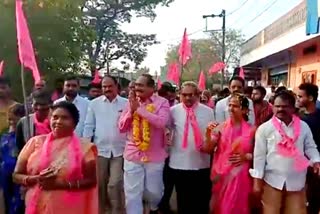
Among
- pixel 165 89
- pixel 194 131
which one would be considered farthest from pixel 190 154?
pixel 165 89

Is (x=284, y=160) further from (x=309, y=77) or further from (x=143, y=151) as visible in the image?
(x=309, y=77)

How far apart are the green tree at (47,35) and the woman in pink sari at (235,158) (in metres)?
11.2

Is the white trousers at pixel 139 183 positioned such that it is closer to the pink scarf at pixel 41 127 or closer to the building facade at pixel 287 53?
the pink scarf at pixel 41 127

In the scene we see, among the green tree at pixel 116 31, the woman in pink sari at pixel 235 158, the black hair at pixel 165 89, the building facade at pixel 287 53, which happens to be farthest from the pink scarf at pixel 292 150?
the green tree at pixel 116 31

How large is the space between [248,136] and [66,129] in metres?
2.07

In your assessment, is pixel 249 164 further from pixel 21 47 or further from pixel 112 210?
pixel 21 47

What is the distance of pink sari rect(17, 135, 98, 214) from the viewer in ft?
13.5

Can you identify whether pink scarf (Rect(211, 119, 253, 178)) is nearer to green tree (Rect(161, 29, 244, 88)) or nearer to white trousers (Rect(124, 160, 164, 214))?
white trousers (Rect(124, 160, 164, 214))

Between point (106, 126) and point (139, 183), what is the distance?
1011mm

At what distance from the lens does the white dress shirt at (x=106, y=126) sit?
21.9ft

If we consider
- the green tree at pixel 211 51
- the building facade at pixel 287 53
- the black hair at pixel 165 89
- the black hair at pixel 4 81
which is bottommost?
the black hair at pixel 165 89

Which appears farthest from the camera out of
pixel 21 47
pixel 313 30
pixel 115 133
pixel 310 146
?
pixel 313 30

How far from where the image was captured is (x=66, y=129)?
13.9 ft

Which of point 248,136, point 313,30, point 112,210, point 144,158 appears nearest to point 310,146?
point 248,136
